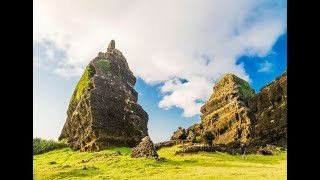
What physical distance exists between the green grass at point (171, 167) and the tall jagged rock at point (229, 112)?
8818mm

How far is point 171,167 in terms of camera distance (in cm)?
2981

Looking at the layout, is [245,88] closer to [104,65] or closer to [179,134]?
[179,134]

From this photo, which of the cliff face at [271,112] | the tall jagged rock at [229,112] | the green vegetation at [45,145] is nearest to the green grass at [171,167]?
the cliff face at [271,112]

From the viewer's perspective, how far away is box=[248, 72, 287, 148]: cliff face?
136 ft

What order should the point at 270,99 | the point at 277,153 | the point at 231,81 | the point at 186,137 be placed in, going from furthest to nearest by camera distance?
the point at 231,81 < the point at 270,99 < the point at 186,137 < the point at 277,153

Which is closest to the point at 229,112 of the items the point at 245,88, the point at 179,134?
the point at 245,88

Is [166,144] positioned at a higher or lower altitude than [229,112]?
lower

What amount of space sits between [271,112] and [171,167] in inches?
795

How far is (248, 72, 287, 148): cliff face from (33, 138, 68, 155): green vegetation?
73.1ft
